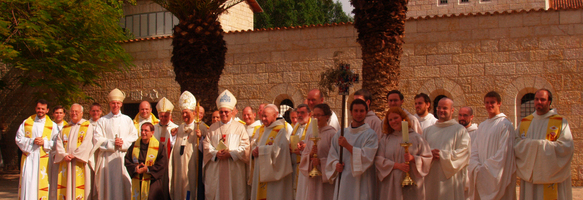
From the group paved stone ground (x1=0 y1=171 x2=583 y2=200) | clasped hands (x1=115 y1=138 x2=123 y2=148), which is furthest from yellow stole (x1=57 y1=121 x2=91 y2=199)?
paved stone ground (x1=0 y1=171 x2=583 y2=200)

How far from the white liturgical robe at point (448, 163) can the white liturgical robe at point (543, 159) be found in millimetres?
695

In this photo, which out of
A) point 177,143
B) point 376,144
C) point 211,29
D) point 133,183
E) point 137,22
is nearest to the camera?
point 376,144

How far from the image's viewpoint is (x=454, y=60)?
11.7 m

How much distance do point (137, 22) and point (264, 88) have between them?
10.4m

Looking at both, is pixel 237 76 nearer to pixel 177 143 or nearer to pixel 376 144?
pixel 177 143

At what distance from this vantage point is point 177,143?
8711 millimetres

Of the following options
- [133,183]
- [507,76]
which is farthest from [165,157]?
[507,76]

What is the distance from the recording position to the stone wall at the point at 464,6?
54.1ft

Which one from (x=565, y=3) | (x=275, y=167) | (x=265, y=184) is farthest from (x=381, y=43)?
(x=565, y=3)

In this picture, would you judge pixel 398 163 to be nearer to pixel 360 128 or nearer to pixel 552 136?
pixel 360 128

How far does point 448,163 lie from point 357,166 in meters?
1.18

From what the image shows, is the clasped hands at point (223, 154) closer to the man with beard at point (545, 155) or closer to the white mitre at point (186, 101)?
the white mitre at point (186, 101)

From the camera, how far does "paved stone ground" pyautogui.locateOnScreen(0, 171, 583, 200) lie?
10211mm

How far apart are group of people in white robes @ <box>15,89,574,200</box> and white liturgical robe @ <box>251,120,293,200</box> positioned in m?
0.02
